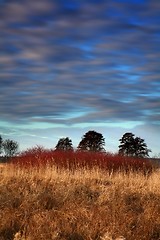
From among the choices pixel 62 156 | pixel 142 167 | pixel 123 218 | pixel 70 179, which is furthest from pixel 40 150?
pixel 123 218

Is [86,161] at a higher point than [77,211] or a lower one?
higher

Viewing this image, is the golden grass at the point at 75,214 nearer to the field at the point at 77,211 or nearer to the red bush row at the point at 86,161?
the field at the point at 77,211

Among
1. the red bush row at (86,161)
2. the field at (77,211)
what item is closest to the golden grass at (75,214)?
the field at (77,211)

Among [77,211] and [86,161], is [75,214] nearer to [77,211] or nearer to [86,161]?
[77,211]

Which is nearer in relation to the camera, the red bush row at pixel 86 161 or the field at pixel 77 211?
the field at pixel 77 211

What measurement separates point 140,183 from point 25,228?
8260 mm

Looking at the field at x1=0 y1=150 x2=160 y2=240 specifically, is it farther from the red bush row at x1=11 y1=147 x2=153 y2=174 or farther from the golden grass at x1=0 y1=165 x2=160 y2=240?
the red bush row at x1=11 y1=147 x2=153 y2=174

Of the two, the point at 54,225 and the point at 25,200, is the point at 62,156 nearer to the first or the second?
the point at 25,200

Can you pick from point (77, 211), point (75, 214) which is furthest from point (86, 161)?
point (75, 214)

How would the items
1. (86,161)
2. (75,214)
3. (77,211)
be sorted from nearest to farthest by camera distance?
(75,214) < (77,211) < (86,161)

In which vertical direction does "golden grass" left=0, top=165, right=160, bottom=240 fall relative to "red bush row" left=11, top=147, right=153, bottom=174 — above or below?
below

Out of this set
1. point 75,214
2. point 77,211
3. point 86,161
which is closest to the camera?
point 75,214

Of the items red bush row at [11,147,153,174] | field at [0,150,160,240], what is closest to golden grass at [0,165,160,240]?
field at [0,150,160,240]

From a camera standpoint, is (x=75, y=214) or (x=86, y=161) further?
(x=86, y=161)
